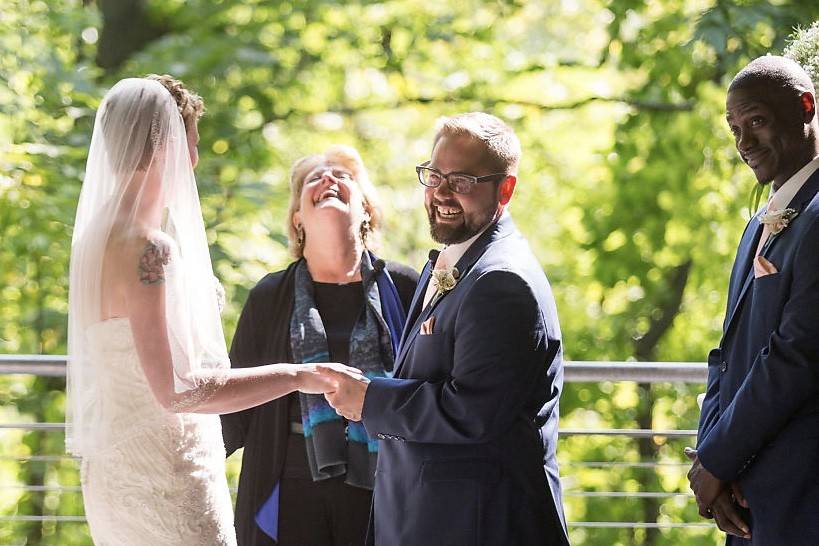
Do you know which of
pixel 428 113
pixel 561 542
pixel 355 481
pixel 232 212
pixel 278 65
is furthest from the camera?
pixel 428 113

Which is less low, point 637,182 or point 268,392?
point 637,182

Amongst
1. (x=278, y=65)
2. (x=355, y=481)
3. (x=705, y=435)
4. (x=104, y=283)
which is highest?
(x=278, y=65)

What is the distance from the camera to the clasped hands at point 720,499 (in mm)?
2098

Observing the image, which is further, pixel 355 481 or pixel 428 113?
pixel 428 113

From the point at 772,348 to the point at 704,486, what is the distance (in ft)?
1.10

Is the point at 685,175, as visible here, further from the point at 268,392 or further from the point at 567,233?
the point at 268,392

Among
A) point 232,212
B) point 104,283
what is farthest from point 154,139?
point 232,212

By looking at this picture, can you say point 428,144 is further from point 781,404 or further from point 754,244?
point 781,404

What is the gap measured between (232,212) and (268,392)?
163 inches

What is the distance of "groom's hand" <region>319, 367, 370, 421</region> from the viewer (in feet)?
7.98

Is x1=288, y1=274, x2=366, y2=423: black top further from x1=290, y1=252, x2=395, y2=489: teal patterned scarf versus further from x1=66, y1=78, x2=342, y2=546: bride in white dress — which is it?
x1=66, y1=78, x2=342, y2=546: bride in white dress

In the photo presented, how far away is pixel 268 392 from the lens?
2.44 metres

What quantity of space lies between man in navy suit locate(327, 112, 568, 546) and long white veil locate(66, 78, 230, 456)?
44cm

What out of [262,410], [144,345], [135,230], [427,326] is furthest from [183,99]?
[262,410]
